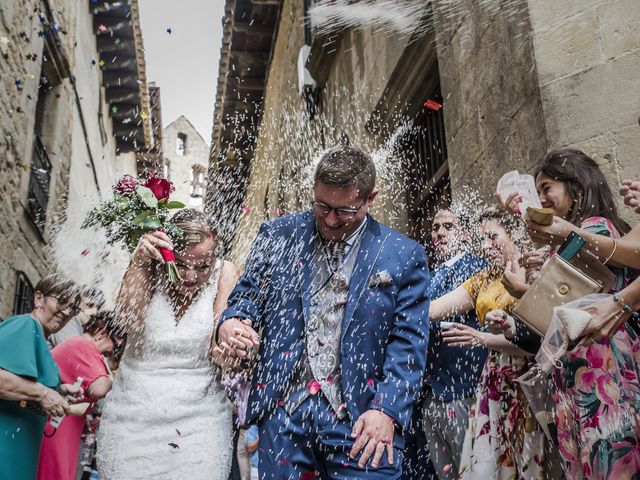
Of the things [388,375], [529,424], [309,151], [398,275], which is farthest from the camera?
[309,151]

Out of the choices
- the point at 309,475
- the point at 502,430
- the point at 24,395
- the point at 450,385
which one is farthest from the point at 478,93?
the point at 24,395

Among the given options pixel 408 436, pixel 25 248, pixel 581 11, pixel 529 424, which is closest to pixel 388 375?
pixel 529 424

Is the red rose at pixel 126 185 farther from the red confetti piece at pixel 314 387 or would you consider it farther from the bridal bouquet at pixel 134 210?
the red confetti piece at pixel 314 387

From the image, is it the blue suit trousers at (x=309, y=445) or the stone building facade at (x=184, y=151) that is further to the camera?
the stone building facade at (x=184, y=151)

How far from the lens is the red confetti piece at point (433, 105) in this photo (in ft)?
20.7

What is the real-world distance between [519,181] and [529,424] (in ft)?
3.65

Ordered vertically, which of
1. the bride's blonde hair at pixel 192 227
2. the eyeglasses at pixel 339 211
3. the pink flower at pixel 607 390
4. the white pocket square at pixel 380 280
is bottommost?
the pink flower at pixel 607 390

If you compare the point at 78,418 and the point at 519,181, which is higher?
the point at 519,181

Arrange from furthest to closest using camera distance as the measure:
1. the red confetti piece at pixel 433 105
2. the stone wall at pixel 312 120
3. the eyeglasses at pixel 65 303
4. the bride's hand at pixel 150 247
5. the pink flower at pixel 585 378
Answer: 1. the stone wall at pixel 312 120
2. the red confetti piece at pixel 433 105
3. the eyeglasses at pixel 65 303
4. the bride's hand at pixel 150 247
5. the pink flower at pixel 585 378

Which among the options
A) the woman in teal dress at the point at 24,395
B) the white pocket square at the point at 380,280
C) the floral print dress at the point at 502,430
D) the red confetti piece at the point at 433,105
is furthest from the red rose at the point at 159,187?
the red confetti piece at the point at 433,105

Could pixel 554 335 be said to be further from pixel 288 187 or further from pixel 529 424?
pixel 288 187

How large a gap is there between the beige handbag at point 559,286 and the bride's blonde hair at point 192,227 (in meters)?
1.57

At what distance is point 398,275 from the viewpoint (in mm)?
2684

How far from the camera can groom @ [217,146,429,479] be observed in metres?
2.46
